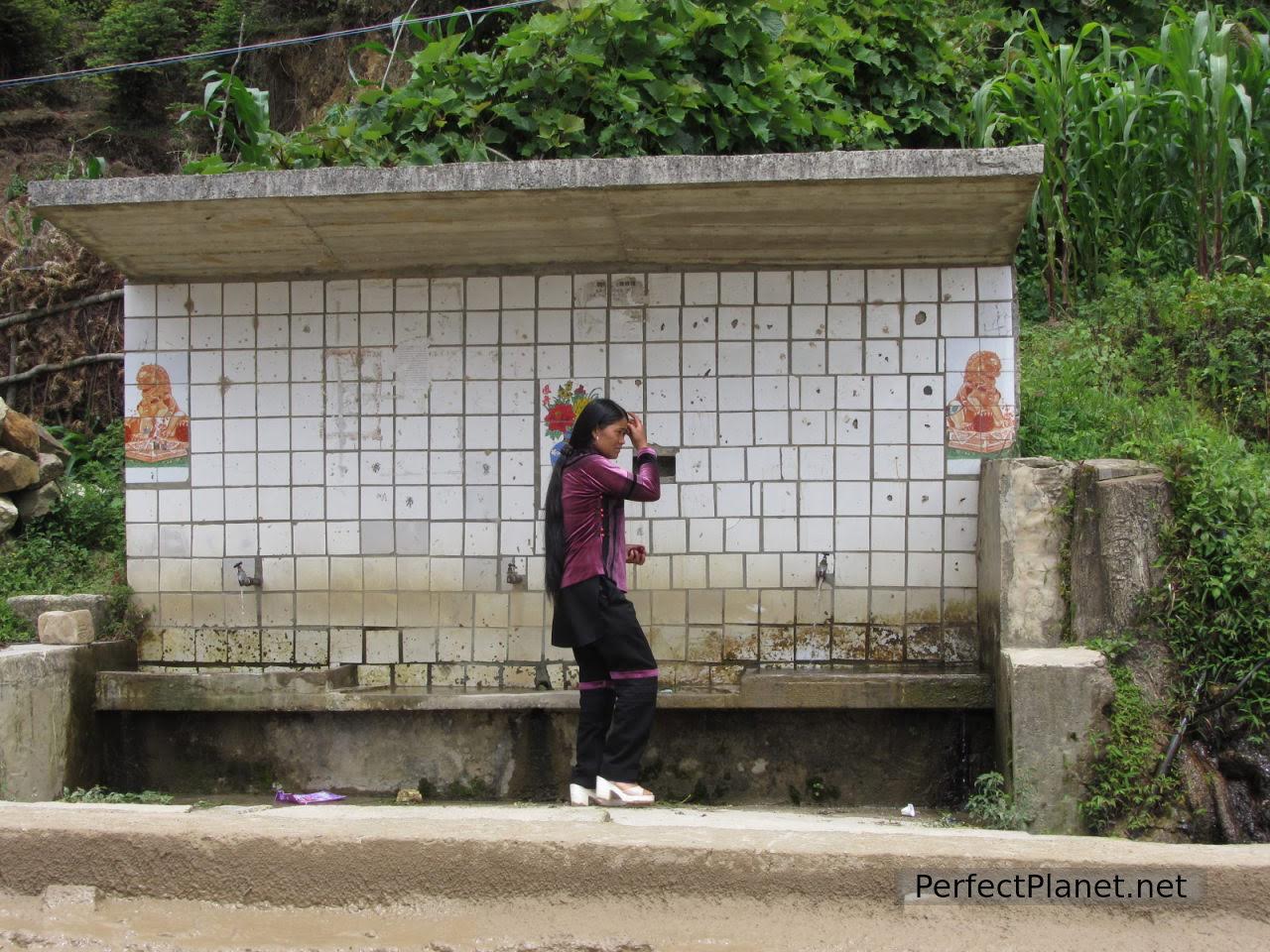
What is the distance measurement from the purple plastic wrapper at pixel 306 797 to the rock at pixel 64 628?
1.25 meters

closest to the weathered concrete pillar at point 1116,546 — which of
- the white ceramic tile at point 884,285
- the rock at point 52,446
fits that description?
the white ceramic tile at point 884,285

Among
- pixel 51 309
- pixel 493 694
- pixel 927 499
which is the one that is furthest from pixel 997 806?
pixel 51 309

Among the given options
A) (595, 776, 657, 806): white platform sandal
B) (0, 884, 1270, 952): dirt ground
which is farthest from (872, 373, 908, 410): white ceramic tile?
(0, 884, 1270, 952): dirt ground

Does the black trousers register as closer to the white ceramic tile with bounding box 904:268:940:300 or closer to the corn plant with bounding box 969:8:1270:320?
the white ceramic tile with bounding box 904:268:940:300

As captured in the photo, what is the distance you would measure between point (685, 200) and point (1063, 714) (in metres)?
2.76

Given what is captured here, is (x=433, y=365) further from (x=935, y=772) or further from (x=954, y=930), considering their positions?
(x=954, y=930)

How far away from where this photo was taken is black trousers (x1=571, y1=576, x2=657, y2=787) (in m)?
5.01

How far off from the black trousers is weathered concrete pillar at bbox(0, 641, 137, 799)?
2547mm

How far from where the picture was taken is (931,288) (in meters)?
6.18

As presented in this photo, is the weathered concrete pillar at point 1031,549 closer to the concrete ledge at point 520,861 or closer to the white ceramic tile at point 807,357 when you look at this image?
the white ceramic tile at point 807,357

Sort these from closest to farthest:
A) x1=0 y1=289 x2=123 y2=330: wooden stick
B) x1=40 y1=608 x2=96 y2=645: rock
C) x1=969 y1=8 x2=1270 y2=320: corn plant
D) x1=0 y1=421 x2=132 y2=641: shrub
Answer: x1=40 y1=608 x2=96 y2=645: rock → x1=0 y1=421 x2=132 y2=641: shrub → x1=969 y1=8 x2=1270 y2=320: corn plant → x1=0 y1=289 x2=123 y2=330: wooden stick

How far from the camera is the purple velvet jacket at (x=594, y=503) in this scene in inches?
198

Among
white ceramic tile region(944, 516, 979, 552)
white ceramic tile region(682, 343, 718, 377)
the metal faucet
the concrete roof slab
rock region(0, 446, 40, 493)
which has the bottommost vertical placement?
the metal faucet

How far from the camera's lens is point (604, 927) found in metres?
3.74
